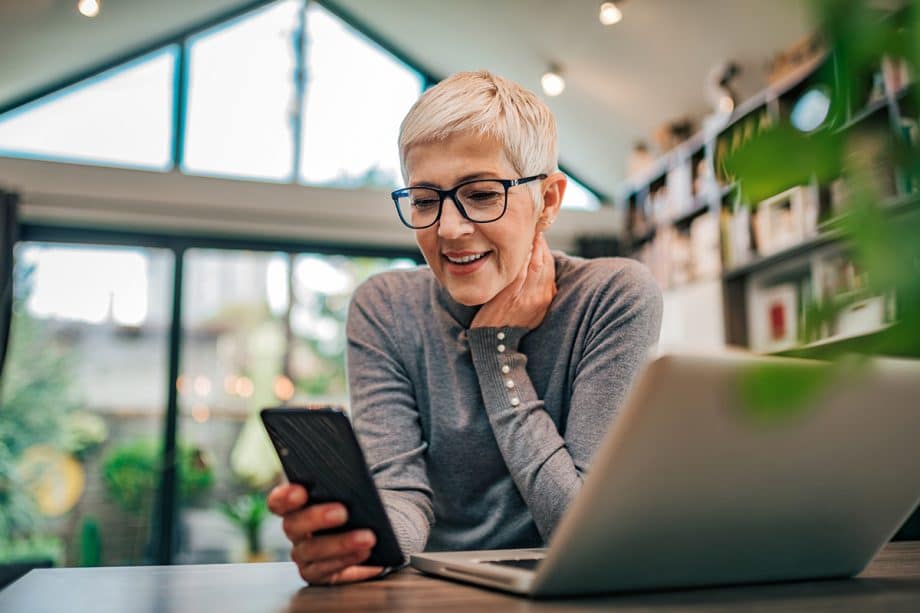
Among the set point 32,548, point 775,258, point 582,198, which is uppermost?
point 582,198

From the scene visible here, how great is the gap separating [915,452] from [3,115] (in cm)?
539

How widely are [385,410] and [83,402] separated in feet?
14.1

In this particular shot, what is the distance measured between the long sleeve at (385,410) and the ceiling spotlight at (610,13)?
331 centimetres

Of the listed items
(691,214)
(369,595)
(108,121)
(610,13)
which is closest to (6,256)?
(108,121)

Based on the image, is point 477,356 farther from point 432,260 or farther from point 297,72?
point 297,72

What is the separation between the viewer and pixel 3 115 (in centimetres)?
502

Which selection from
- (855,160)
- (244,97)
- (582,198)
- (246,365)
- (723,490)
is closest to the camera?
(855,160)

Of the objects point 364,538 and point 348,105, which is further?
point 348,105

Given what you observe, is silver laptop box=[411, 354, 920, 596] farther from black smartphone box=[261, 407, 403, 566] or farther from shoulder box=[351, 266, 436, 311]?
shoulder box=[351, 266, 436, 311]

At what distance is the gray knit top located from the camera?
3.79 ft

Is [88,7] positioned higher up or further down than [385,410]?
higher up

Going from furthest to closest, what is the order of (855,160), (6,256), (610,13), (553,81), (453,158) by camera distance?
1. (553,81)
2. (6,256)
3. (610,13)
4. (453,158)
5. (855,160)

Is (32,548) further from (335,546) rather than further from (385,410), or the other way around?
(335,546)

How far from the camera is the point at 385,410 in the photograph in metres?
1.25
